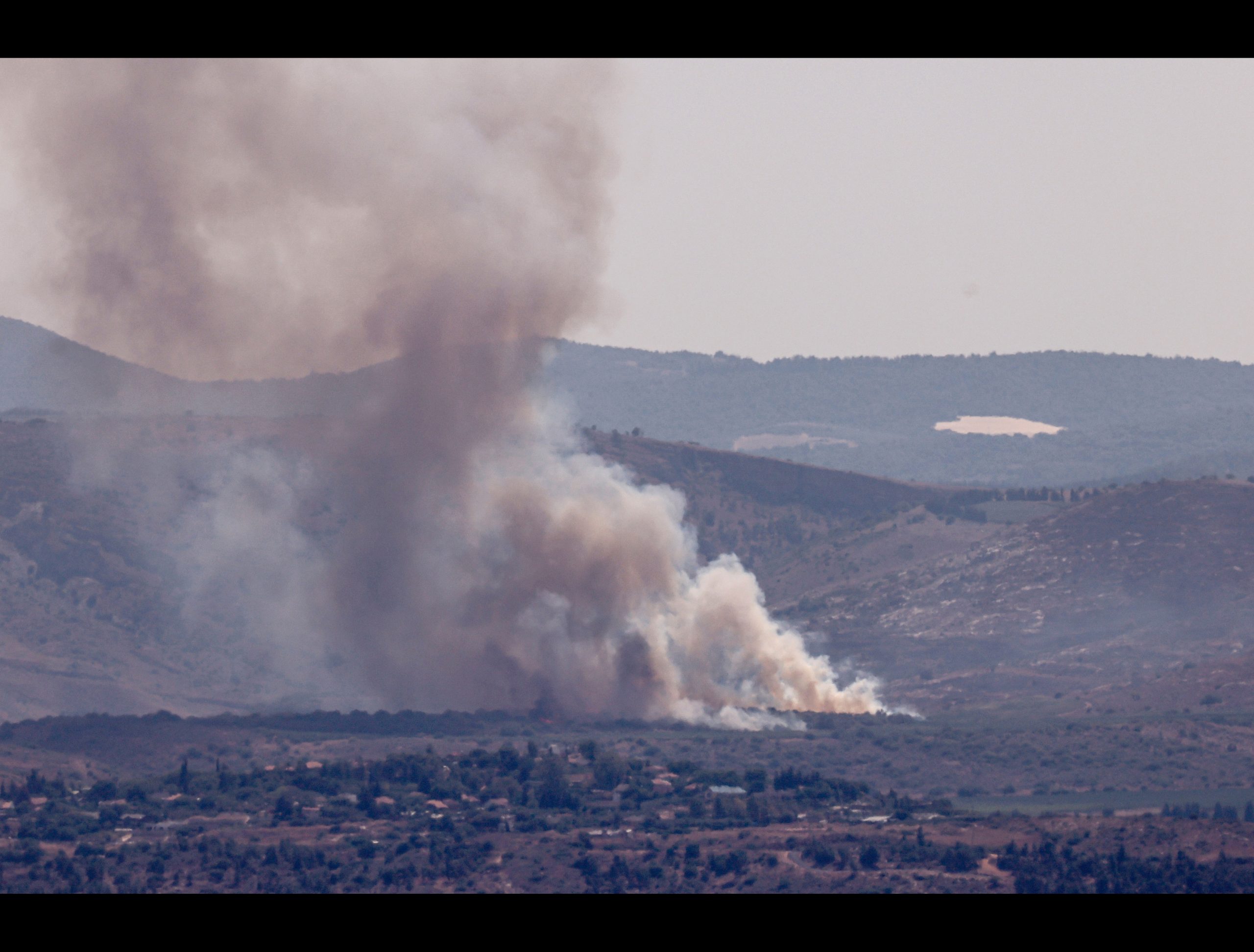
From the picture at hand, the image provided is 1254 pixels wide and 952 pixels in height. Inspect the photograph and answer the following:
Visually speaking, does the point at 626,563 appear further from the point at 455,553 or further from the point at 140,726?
the point at 140,726

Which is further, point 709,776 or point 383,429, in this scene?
point 383,429

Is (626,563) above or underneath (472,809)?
above
